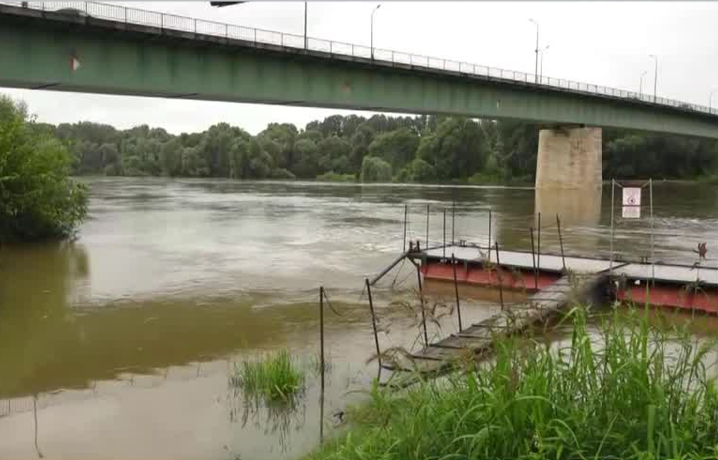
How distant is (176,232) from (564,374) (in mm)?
33399

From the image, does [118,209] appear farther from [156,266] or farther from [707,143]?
[707,143]

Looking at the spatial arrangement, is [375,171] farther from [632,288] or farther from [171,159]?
[632,288]

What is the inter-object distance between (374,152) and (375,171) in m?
16.3

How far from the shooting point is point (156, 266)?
26.1 metres

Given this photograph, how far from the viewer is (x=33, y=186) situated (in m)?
30.3

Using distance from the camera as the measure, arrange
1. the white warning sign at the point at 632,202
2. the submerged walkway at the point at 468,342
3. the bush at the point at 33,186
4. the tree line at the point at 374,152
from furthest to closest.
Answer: the tree line at the point at 374,152 → the bush at the point at 33,186 → the white warning sign at the point at 632,202 → the submerged walkway at the point at 468,342

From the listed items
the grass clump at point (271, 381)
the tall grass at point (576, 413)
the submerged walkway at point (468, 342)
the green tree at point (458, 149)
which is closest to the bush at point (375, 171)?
the green tree at point (458, 149)

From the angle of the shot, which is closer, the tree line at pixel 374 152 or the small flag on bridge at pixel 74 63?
the small flag on bridge at pixel 74 63

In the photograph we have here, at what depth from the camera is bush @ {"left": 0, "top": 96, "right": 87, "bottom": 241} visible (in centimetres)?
2919

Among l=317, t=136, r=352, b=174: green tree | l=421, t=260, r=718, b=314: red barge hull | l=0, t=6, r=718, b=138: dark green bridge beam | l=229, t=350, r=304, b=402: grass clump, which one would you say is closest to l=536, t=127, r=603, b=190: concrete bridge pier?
l=0, t=6, r=718, b=138: dark green bridge beam

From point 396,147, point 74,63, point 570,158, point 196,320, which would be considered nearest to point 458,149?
point 396,147

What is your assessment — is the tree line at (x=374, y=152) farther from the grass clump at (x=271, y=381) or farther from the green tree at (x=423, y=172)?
the grass clump at (x=271, y=381)

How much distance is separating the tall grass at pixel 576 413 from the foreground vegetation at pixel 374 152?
90059mm

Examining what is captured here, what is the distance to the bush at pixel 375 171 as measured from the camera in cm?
13225
